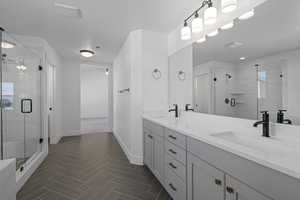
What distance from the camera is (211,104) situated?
1775 millimetres

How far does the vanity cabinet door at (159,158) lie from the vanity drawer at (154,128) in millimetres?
70

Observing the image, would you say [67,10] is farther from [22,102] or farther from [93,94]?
[93,94]

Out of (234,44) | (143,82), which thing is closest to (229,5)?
(234,44)

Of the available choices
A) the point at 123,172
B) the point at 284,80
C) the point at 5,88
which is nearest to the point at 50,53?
the point at 5,88

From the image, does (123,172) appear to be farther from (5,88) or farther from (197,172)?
(5,88)

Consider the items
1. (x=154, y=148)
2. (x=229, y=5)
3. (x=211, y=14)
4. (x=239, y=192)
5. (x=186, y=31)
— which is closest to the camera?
(x=239, y=192)

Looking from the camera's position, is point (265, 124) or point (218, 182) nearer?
point (218, 182)

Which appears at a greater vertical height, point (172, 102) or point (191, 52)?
point (191, 52)

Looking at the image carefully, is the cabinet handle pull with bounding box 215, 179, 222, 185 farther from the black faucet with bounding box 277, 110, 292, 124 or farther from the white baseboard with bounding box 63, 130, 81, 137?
the white baseboard with bounding box 63, 130, 81, 137

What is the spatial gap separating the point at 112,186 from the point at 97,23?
256cm

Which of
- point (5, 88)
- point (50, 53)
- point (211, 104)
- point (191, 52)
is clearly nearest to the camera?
point (211, 104)

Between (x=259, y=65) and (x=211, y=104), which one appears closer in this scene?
(x=259, y=65)

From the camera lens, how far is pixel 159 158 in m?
1.89

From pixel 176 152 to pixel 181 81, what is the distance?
4.32 ft
